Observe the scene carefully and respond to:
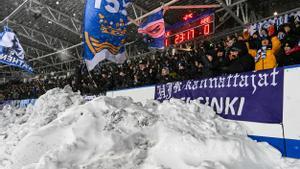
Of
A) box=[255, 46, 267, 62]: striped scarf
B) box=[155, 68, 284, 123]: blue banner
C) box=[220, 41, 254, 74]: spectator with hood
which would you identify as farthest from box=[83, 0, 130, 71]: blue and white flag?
box=[255, 46, 267, 62]: striped scarf

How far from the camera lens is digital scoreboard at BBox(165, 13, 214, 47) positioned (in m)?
8.97

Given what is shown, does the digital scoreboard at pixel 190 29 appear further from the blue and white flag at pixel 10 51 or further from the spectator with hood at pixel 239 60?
the blue and white flag at pixel 10 51

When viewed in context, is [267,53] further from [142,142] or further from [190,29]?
[190,29]

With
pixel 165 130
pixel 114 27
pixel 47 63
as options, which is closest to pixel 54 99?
pixel 114 27

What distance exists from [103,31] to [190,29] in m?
4.91

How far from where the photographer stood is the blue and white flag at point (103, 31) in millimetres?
5125

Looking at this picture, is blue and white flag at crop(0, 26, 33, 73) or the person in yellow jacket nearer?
the person in yellow jacket

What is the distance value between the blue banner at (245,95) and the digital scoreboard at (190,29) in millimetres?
4143

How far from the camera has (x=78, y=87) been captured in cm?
1144

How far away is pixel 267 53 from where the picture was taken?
16.6 feet

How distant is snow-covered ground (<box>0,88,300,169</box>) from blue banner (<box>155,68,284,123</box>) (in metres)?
0.22

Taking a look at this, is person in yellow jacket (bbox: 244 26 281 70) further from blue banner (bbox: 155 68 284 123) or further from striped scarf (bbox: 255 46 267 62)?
blue banner (bbox: 155 68 284 123)

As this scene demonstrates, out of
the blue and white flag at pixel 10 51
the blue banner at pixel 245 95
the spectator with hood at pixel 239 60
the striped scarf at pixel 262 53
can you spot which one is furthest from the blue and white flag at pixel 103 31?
the blue and white flag at pixel 10 51

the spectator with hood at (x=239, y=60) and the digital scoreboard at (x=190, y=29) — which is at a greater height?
the digital scoreboard at (x=190, y=29)
